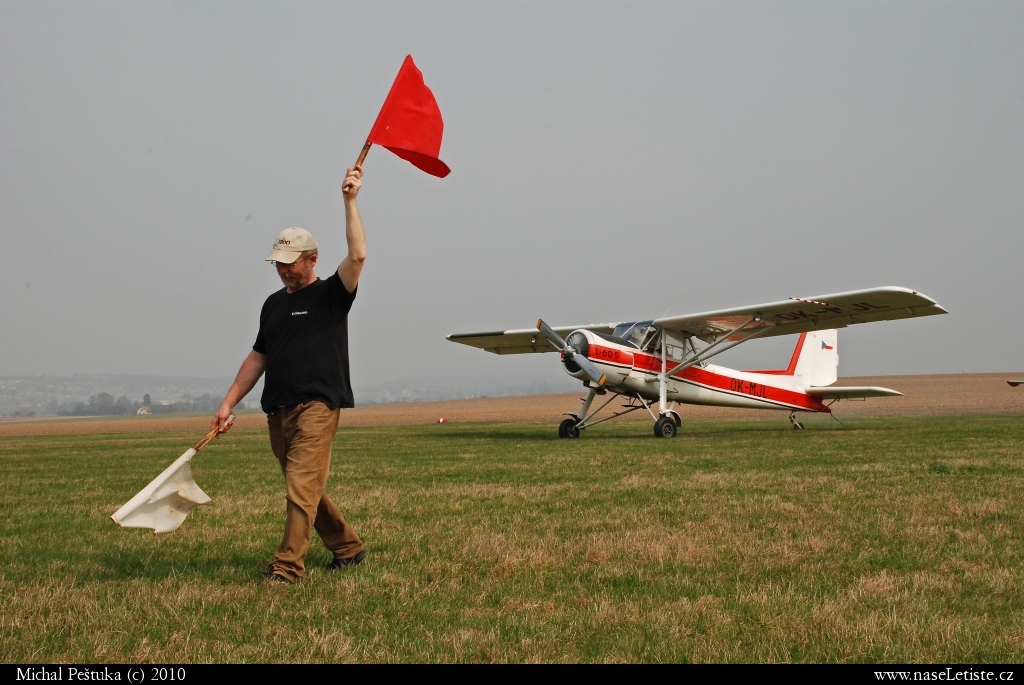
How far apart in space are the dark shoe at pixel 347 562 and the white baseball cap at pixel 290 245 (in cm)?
185

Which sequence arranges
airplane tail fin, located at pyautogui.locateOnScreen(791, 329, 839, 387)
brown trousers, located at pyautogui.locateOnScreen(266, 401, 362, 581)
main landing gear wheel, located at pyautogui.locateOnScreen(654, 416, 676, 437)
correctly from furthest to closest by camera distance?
airplane tail fin, located at pyautogui.locateOnScreen(791, 329, 839, 387)
main landing gear wheel, located at pyautogui.locateOnScreen(654, 416, 676, 437)
brown trousers, located at pyautogui.locateOnScreen(266, 401, 362, 581)

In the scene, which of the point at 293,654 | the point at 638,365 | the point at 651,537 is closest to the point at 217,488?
the point at 651,537

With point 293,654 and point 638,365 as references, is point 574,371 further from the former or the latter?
point 293,654

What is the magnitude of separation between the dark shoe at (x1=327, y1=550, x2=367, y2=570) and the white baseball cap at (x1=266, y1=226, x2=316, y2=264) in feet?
6.06

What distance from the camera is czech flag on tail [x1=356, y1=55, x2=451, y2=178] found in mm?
5461

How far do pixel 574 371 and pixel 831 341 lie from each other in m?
8.87

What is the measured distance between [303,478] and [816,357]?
20.7 m

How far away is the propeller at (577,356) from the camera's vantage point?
1836 cm

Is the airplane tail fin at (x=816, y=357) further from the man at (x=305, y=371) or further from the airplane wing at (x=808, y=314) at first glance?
the man at (x=305, y=371)

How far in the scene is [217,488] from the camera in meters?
10.1
